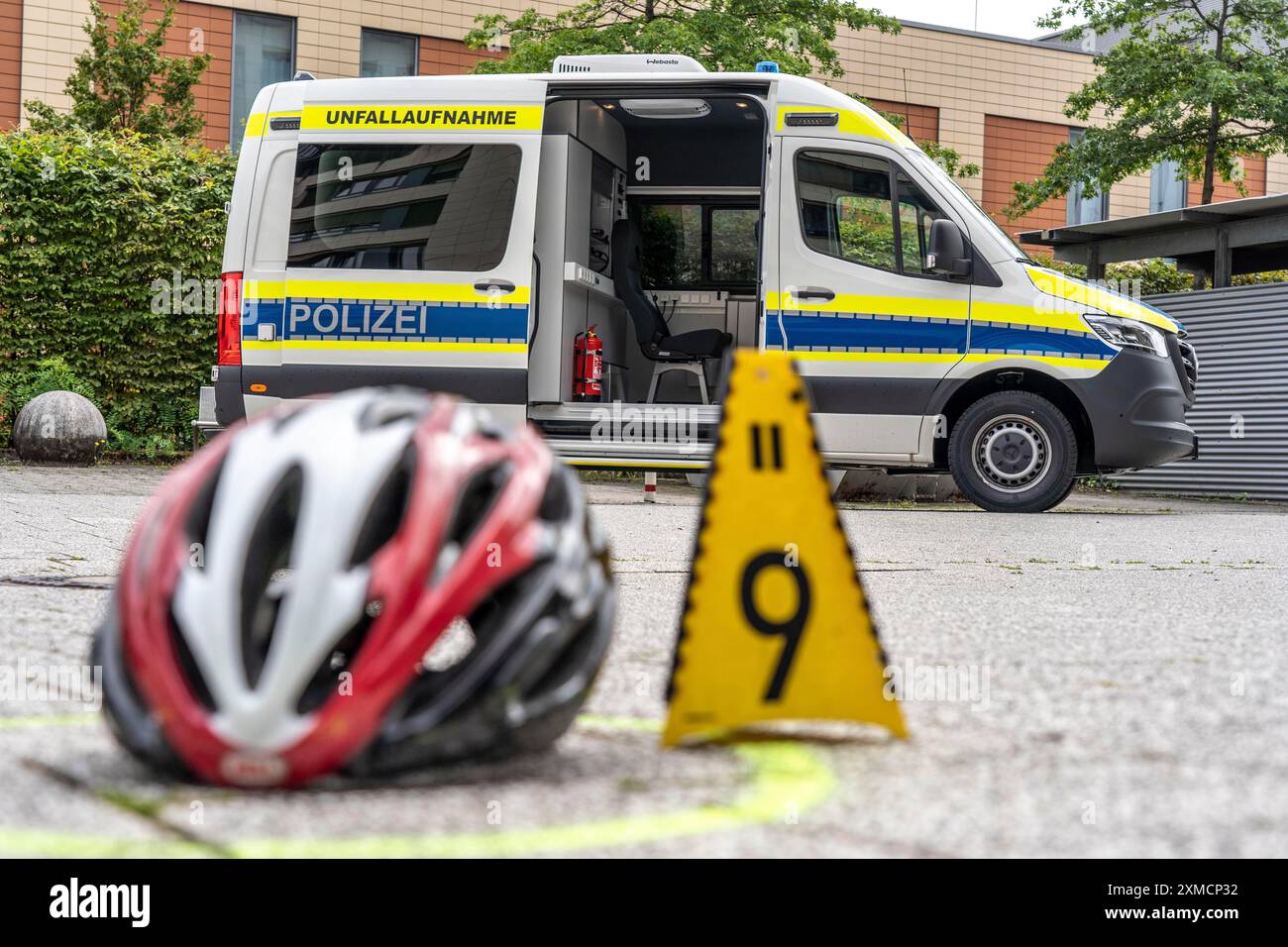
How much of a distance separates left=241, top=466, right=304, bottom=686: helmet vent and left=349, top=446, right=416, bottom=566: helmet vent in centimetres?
13

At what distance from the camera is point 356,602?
7.50 ft

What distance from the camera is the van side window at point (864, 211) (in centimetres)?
930

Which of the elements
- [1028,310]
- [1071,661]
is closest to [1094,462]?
[1028,310]

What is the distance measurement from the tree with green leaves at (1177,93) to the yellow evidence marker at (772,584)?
18814 millimetres

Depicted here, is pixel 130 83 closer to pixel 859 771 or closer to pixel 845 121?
pixel 845 121

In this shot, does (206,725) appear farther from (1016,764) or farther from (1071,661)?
(1071,661)

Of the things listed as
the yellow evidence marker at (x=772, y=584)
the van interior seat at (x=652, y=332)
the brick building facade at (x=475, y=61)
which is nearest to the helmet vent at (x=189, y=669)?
the yellow evidence marker at (x=772, y=584)

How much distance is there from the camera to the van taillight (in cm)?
947

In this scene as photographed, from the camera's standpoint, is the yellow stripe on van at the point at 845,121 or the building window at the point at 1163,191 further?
the building window at the point at 1163,191

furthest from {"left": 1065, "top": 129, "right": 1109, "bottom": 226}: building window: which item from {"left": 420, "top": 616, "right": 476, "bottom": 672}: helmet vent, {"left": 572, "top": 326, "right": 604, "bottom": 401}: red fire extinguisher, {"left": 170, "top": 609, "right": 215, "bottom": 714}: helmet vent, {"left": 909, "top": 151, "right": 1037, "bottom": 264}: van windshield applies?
{"left": 170, "top": 609, "right": 215, "bottom": 714}: helmet vent

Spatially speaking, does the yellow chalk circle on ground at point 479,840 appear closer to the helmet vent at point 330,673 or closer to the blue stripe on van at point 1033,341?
the helmet vent at point 330,673

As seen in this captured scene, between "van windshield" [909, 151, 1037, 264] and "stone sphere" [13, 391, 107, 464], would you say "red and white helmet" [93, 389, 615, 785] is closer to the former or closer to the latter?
"van windshield" [909, 151, 1037, 264]

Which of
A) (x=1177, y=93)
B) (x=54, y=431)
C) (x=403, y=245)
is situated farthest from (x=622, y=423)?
(x=1177, y=93)

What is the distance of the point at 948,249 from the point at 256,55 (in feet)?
56.5
